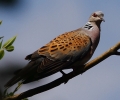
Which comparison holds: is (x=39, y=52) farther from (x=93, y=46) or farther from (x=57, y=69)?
(x=93, y=46)

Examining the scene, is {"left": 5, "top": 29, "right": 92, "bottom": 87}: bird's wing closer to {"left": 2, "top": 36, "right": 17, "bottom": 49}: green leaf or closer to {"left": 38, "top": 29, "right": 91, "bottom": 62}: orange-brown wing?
{"left": 38, "top": 29, "right": 91, "bottom": 62}: orange-brown wing

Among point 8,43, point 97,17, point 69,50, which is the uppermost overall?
point 8,43

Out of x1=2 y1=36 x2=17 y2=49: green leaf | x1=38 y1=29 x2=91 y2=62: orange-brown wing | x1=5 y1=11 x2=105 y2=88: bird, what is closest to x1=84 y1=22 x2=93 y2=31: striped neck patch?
x1=5 y1=11 x2=105 y2=88: bird

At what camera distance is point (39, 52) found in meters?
3.47

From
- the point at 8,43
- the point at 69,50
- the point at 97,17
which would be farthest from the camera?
the point at 97,17

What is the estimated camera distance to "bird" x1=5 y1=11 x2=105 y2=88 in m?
3.25

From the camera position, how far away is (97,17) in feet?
14.0

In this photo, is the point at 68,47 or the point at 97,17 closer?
the point at 68,47

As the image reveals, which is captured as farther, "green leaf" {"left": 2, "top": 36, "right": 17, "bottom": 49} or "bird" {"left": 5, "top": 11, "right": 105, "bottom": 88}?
"bird" {"left": 5, "top": 11, "right": 105, "bottom": 88}

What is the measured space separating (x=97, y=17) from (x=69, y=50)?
0.79 metres

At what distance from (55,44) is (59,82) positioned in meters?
1.75

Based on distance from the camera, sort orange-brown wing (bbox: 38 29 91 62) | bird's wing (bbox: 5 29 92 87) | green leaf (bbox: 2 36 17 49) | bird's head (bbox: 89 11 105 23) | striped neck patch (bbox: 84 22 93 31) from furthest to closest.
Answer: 1. striped neck patch (bbox: 84 22 93 31)
2. bird's head (bbox: 89 11 105 23)
3. orange-brown wing (bbox: 38 29 91 62)
4. bird's wing (bbox: 5 29 92 87)
5. green leaf (bbox: 2 36 17 49)

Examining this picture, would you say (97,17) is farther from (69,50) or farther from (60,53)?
(60,53)

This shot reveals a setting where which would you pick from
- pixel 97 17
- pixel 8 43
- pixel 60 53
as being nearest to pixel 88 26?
pixel 97 17
